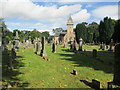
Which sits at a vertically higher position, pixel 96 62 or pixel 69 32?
pixel 69 32

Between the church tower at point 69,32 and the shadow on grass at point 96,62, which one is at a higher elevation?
the church tower at point 69,32

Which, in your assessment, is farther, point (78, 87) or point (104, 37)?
point (104, 37)

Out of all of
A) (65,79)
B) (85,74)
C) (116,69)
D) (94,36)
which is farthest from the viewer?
(94,36)

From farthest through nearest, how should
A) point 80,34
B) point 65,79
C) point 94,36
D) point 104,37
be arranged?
point 94,36 < point 80,34 < point 104,37 < point 65,79

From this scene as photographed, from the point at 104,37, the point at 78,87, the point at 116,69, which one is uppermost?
the point at 104,37

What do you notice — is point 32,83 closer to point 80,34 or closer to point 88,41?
point 80,34

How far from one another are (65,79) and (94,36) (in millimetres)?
69510

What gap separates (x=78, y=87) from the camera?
6945 millimetres

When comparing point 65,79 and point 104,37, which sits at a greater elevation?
point 104,37

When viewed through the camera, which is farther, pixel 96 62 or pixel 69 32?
pixel 69 32

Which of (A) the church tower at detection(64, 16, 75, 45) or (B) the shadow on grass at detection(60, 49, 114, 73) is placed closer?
(B) the shadow on grass at detection(60, 49, 114, 73)

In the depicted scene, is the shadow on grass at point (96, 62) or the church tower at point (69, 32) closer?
the shadow on grass at point (96, 62)

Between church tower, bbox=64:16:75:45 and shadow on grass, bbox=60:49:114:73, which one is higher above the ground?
church tower, bbox=64:16:75:45

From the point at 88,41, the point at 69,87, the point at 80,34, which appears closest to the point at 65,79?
the point at 69,87
